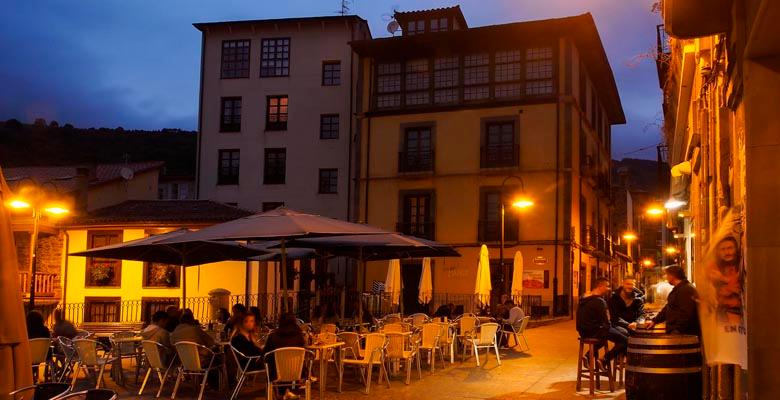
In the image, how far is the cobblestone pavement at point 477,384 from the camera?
10.4m

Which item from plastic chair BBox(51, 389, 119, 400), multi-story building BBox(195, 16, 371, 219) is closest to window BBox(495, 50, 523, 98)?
multi-story building BBox(195, 16, 371, 219)

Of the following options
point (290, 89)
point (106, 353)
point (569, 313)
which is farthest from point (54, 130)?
point (106, 353)

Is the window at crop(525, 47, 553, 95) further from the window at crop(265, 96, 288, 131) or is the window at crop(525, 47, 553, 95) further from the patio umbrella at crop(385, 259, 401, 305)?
the patio umbrella at crop(385, 259, 401, 305)

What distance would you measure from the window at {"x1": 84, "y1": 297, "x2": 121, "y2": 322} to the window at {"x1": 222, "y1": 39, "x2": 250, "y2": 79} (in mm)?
14200

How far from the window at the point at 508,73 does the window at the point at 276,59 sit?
34.3 ft

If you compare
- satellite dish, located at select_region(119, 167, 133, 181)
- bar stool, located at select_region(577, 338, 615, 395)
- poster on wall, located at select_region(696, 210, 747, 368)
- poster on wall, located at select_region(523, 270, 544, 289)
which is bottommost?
bar stool, located at select_region(577, 338, 615, 395)

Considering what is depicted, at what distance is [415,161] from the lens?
32.8m

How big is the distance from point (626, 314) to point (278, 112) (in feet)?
87.9

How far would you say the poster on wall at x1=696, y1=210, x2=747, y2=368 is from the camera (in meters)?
5.44

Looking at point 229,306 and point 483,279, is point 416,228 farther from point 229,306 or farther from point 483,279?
point 483,279

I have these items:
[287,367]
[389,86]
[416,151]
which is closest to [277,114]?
[389,86]

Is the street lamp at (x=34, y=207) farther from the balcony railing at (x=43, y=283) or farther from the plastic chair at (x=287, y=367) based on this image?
the plastic chair at (x=287, y=367)

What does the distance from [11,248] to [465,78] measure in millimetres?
28320

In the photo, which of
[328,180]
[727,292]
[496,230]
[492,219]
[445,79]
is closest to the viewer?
[727,292]
